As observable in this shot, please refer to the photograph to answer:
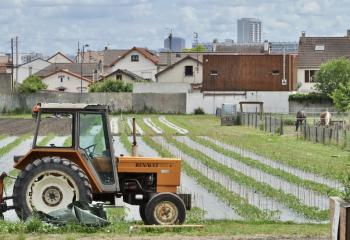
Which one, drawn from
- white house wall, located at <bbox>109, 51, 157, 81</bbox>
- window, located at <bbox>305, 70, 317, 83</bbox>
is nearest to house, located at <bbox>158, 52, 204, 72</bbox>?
white house wall, located at <bbox>109, 51, 157, 81</bbox>

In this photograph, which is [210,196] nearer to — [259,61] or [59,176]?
[59,176]

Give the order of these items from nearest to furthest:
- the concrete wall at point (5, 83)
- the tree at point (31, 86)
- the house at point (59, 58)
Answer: the tree at point (31, 86), the concrete wall at point (5, 83), the house at point (59, 58)

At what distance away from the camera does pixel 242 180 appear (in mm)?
24703

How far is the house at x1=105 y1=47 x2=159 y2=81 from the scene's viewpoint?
11869 cm

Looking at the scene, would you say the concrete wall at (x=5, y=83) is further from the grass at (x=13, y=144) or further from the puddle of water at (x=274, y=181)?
the puddle of water at (x=274, y=181)

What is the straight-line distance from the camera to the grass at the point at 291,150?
2873cm

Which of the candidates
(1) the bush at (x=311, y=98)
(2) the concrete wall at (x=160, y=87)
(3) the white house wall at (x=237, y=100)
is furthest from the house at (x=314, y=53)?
(2) the concrete wall at (x=160, y=87)

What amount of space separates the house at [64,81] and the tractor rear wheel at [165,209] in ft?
336

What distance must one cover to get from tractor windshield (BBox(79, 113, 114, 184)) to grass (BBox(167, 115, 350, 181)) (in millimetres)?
8170

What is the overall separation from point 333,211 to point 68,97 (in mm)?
73725

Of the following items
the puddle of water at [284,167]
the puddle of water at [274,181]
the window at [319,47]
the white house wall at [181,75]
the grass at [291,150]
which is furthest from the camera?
the white house wall at [181,75]

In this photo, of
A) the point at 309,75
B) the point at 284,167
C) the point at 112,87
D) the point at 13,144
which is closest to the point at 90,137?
the point at 284,167

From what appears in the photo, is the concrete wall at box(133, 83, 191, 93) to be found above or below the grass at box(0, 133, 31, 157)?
above

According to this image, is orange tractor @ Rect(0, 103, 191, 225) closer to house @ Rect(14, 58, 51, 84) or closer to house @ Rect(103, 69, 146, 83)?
house @ Rect(103, 69, 146, 83)
